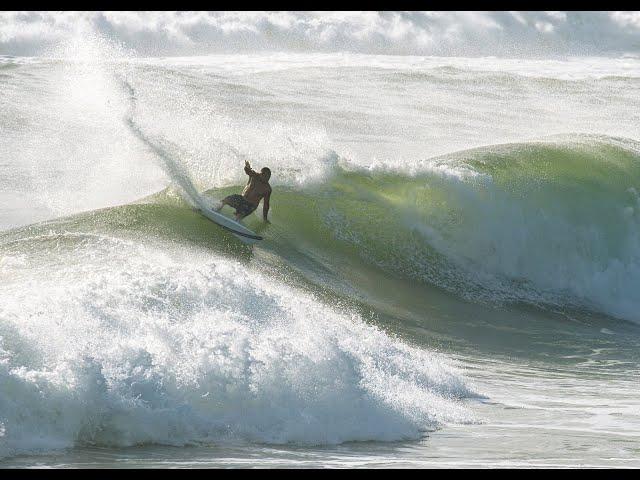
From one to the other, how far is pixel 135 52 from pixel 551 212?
25.0 meters

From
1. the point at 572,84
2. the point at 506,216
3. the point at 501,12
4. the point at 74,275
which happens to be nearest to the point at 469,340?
the point at 506,216

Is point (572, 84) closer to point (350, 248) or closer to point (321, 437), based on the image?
point (350, 248)

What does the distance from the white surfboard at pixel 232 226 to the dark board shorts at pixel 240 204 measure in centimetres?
26

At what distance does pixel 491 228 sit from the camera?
1474 centimetres

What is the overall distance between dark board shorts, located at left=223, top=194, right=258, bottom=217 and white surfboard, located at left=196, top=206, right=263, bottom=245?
26 cm

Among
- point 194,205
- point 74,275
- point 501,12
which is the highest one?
point 501,12

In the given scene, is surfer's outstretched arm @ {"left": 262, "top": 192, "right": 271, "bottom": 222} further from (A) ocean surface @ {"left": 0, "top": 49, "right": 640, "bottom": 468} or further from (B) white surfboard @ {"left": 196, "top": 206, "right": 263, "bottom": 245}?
(B) white surfboard @ {"left": 196, "top": 206, "right": 263, "bottom": 245}

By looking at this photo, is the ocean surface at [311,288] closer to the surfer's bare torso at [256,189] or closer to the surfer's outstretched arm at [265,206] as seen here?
the surfer's outstretched arm at [265,206]

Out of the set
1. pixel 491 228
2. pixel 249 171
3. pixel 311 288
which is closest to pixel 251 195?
pixel 249 171

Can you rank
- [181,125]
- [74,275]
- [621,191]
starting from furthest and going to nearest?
1. [621,191]
2. [181,125]
3. [74,275]

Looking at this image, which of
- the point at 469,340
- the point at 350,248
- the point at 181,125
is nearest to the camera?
the point at 469,340

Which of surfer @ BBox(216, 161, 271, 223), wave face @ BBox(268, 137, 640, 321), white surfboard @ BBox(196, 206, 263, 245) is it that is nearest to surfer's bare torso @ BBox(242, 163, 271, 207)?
surfer @ BBox(216, 161, 271, 223)

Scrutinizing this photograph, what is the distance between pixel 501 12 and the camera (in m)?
45.2

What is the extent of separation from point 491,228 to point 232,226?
3974 millimetres
